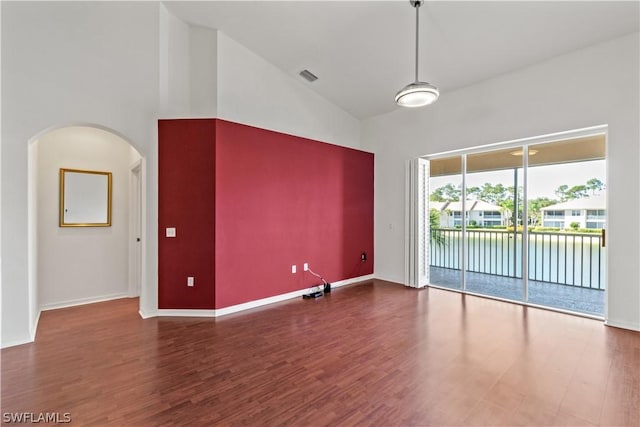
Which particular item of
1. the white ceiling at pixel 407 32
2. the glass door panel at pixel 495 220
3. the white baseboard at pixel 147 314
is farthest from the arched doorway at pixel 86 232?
the glass door panel at pixel 495 220

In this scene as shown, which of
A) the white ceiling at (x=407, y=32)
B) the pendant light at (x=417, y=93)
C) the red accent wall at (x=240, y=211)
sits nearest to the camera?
the pendant light at (x=417, y=93)

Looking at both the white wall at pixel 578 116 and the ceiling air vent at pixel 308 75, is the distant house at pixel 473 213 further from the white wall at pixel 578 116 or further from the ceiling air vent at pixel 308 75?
the ceiling air vent at pixel 308 75

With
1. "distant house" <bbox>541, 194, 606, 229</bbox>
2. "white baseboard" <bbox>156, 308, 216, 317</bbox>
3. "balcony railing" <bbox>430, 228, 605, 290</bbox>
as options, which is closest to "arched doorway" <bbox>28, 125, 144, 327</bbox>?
"white baseboard" <bbox>156, 308, 216, 317</bbox>

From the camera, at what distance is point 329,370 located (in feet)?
8.21

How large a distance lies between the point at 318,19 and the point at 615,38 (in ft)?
11.9

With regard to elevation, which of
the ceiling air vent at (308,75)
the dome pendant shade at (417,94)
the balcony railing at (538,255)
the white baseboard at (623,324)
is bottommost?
the white baseboard at (623,324)

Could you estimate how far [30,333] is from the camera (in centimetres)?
303

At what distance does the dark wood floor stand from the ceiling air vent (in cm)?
390

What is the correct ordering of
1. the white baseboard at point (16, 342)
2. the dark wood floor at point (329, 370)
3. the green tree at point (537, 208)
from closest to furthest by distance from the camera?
the dark wood floor at point (329, 370) < the white baseboard at point (16, 342) < the green tree at point (537, 208)

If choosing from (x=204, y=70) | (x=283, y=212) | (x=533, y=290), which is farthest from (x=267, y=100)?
(x=533, y=290)

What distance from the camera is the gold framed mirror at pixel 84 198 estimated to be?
4.22 metres

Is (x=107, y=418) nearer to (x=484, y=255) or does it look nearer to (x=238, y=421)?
(x=238, y=421)

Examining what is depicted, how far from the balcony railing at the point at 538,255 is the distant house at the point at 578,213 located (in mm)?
175

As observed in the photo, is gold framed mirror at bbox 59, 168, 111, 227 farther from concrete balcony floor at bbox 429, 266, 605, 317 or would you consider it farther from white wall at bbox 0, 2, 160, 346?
concrete balcony floor at bbox 429, 266, 605, 317
